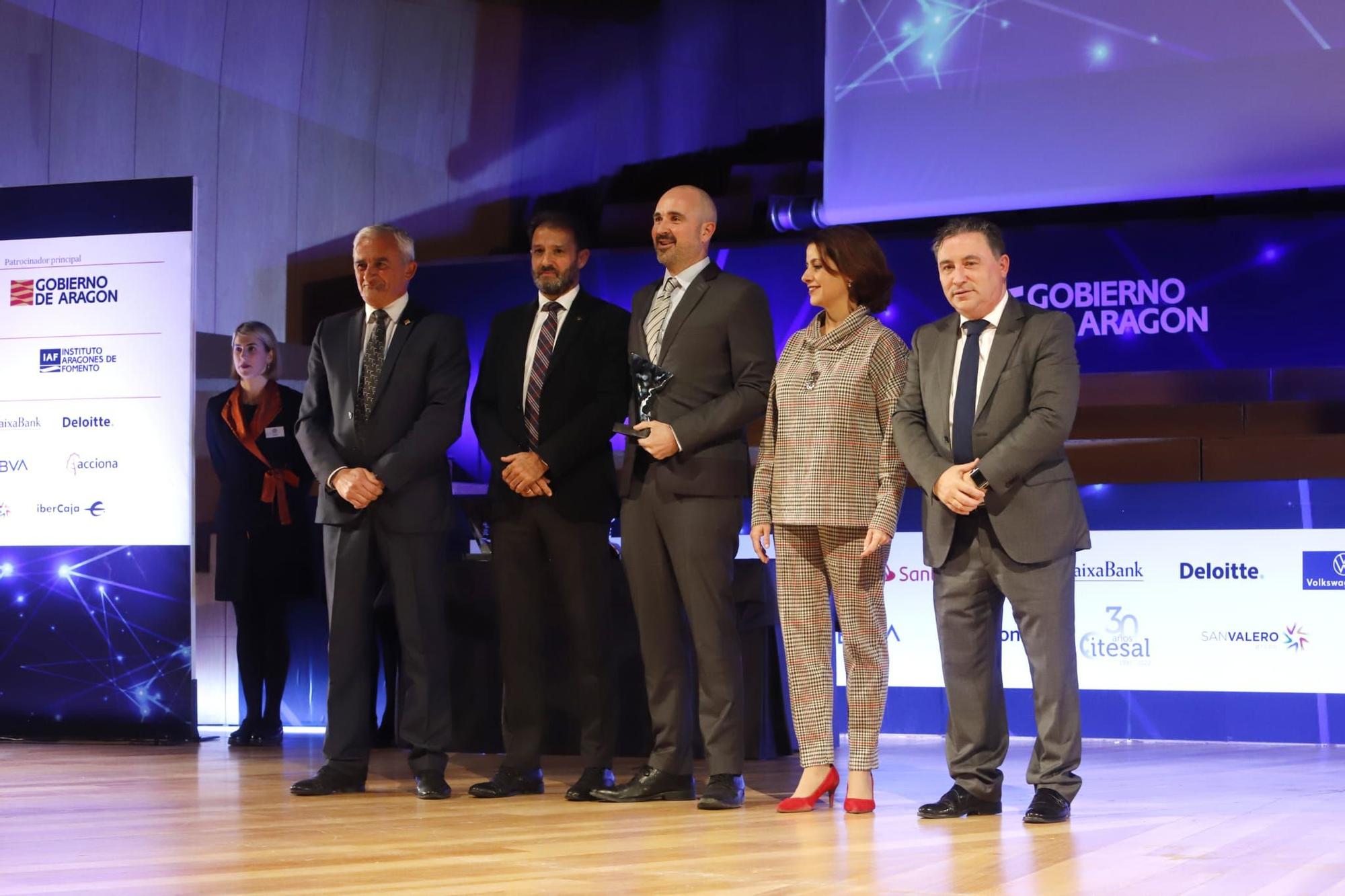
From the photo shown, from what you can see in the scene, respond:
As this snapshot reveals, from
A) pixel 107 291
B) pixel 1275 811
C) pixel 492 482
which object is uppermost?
pixel 107 291

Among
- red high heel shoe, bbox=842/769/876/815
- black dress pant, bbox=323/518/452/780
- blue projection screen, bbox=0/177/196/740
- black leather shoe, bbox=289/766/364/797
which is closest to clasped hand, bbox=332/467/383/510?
black dress pant, bbox=323/518/452/780

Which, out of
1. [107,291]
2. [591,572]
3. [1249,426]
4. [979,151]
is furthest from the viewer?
[979,151]

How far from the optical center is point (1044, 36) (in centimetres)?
660

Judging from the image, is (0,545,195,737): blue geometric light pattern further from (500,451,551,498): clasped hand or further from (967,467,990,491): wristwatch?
(967,467,990,491): wristwatch

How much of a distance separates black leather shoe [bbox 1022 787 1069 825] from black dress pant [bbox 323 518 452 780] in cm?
155

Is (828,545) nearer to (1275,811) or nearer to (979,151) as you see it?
(1275,811)

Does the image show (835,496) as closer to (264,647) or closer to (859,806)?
(859,806)

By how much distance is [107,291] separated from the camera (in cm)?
534

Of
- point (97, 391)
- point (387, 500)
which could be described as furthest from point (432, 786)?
point (97, 391)

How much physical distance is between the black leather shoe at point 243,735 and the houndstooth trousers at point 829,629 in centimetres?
246

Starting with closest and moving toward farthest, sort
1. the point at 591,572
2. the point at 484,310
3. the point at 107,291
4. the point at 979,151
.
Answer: the point at 591,572 < the point at 107,291 < the point at 979,151 < the point at 484,310

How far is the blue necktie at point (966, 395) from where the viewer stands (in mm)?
3605

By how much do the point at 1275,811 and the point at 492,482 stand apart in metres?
2.14

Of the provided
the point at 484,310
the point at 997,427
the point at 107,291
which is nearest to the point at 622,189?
the point at 484,310
